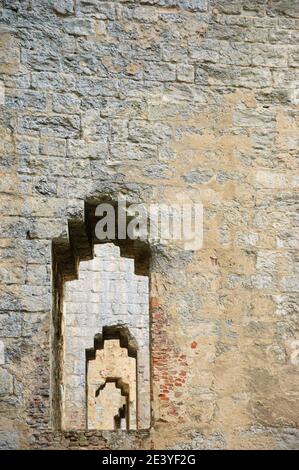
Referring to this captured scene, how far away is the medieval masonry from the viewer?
5.78m

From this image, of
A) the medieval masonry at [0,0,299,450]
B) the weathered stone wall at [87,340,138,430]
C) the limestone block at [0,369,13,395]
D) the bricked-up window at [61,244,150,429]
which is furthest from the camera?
the weathered stone wall at [87,340,138,430]

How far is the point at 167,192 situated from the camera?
20.0 feet

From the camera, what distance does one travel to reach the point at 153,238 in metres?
6.04

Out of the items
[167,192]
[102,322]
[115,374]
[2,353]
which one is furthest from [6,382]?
[115,374]

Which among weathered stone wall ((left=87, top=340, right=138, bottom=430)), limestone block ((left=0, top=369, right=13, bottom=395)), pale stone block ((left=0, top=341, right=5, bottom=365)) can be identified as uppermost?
weathered stone wall ((left=87, top=340, right=138, bottom=430))

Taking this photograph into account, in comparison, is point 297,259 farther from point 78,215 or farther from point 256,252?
point 78,215

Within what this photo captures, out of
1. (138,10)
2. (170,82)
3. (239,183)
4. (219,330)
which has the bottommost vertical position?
(219,330)

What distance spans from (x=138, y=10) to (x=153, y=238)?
163cm

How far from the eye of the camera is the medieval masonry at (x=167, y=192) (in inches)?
227

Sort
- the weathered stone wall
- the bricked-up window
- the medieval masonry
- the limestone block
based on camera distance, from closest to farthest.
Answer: the limestone block → the medieval masonry → the bricked-up window → the weathered stone wall

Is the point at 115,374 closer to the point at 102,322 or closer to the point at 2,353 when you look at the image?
the point at 102,322

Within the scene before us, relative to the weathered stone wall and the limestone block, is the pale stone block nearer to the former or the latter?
the limestone block

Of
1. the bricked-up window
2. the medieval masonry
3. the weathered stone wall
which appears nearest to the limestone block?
the medieval masonry
